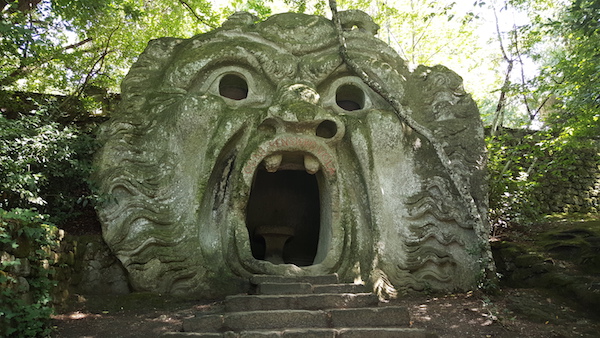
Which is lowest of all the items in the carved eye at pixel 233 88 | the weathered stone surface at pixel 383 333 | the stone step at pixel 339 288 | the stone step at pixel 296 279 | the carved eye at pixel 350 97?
the weathered stone surface at pixel 383 333

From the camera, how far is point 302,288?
5.09 m

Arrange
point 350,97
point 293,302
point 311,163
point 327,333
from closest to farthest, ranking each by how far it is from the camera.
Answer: point 327,333 → point 293,302 → point 311,163 → point 350,97

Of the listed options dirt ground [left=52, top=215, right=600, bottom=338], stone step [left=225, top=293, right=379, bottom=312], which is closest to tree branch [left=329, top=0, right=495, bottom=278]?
dirt ground [left=52, top=215, right=600, bottom=338]

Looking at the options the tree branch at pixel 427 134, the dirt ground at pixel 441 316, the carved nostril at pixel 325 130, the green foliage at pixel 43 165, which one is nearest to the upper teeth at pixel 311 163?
the carved nostril at pixel 325 130

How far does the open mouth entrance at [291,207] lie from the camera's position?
8.84m

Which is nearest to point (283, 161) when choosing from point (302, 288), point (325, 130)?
point (325, 130)

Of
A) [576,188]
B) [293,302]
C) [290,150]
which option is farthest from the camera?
[576,188]

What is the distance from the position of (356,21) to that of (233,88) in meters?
2.42

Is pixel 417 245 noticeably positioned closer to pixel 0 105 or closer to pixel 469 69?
pixel 0 105

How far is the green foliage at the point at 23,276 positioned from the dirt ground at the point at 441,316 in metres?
0.54

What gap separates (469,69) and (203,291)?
1134 centimetres

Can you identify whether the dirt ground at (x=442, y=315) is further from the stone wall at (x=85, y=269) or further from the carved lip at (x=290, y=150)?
the carved lip at (x=290, y=150)

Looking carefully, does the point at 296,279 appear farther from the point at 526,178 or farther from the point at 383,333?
the point at 526,178

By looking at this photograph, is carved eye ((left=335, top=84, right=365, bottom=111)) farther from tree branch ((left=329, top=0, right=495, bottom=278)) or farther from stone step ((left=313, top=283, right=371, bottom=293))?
stone step ((left=313, top=283, right=371, bottom=293))
